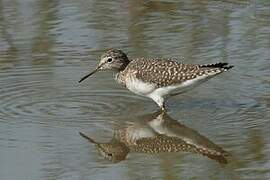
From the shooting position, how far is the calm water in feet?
27.9

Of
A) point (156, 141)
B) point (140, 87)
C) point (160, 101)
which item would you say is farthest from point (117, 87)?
point (156, 141)

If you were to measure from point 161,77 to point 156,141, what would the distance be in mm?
1115

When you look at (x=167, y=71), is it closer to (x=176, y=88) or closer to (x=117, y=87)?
(x=176, y=88)

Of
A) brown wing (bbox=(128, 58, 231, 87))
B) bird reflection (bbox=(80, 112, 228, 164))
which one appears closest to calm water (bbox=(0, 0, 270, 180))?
bird reflection (bbox=(80, 112, 228, 164))

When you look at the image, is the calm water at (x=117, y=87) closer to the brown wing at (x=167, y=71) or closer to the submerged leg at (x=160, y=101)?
the submerged leg at (x=160, y=101)

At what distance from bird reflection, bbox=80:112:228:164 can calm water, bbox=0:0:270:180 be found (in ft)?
0.35

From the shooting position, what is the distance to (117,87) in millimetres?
11070

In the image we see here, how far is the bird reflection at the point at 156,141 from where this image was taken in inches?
349

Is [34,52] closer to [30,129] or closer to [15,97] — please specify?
[15,97]

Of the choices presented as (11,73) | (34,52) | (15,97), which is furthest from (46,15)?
(15,97)

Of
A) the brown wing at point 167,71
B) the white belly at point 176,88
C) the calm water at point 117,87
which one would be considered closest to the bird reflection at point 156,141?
the calm water at point 117,87

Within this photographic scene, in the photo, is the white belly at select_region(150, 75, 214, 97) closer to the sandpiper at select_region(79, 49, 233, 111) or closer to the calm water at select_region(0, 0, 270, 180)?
the sandpiper at select_region(79, 49, 233, 111)

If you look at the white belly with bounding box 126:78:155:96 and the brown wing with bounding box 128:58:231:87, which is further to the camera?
the white belly with bounding box 126:78:155:96

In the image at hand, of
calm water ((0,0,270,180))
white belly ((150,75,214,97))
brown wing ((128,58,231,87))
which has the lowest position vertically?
calm water ((0,0,270,180))
